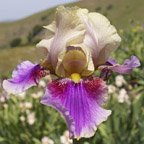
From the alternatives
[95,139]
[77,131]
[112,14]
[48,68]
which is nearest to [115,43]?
[48,68]

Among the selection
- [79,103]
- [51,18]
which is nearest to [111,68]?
[79,103]

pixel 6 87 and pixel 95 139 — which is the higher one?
pixel 6 87

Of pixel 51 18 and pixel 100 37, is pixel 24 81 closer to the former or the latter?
pixel 100 37

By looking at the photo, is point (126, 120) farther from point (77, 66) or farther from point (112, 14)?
point (112, 14)

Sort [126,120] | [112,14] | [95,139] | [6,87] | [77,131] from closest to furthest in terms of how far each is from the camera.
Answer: [77,131], [6,87], [95,139], [126,120], [112,14]

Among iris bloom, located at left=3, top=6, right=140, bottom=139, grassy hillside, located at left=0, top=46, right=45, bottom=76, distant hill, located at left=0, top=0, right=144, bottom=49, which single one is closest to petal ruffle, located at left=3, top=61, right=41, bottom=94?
iris bloom, located at left=3, top=6, right=140, bottom=139
